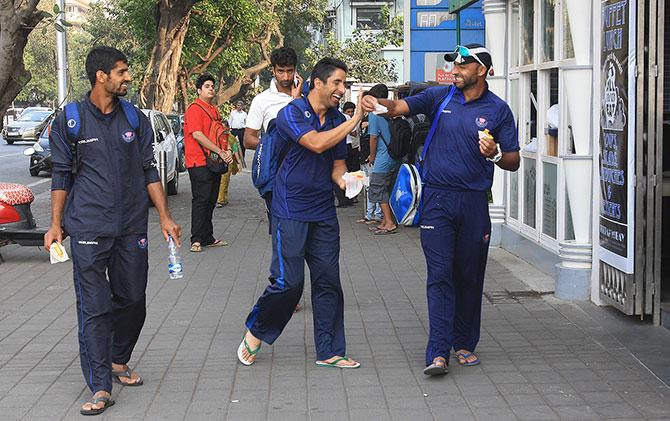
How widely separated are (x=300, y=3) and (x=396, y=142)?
39.4 m

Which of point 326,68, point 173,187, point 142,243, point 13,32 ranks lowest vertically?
point 173,187

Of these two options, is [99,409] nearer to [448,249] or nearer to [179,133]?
[448,249]

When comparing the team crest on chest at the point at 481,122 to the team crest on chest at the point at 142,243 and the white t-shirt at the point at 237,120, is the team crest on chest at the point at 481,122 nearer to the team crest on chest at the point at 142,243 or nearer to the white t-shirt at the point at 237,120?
the team crest on chest at the point at 142,243

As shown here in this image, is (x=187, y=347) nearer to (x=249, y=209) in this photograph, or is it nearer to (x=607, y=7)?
(x=607, y=7)

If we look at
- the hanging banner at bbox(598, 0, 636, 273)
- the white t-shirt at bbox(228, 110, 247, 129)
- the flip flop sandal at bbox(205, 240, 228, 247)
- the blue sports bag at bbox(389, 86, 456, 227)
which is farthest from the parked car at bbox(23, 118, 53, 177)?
the blue sports bag at bbox(389, 86, 456, 227)

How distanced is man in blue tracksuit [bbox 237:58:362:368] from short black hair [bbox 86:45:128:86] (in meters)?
1.06

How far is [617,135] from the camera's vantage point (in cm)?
750

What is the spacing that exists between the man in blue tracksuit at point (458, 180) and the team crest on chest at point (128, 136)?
1475 millimetres

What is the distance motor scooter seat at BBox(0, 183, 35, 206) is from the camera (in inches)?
438

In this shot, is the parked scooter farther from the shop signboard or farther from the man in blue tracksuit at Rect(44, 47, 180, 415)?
the shop signboard

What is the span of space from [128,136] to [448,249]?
1.99 m

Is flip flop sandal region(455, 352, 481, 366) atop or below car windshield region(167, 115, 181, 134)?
below

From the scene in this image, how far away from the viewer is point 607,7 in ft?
25.3

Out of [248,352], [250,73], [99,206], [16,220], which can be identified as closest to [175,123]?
[250,73]
